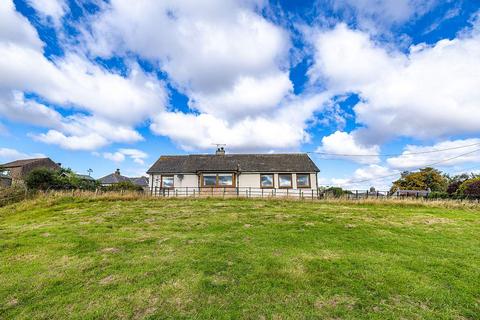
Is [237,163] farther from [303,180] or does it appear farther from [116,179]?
[116,179]

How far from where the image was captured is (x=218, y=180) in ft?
79.6

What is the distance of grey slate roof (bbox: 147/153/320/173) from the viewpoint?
80.1 feet

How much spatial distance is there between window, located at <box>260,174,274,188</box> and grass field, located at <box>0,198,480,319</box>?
47.8 ft

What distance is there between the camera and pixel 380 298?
4.12m

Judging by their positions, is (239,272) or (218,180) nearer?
(239,272)

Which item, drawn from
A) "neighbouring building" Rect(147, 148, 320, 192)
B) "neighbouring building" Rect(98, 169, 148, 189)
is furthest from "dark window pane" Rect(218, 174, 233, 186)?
"neighbouring building" Rect(98, 169, 148, 189)

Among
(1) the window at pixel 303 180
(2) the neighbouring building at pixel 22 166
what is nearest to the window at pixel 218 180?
(1) the window at pixel 303 180

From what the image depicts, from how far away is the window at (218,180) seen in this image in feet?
79.3

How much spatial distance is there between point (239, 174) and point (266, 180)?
2678 millimetres

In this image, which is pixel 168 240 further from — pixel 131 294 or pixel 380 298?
pixel 380 298

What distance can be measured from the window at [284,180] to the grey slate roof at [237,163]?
0.58 m

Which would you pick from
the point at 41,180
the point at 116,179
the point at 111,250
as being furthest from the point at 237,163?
the point at 116,179

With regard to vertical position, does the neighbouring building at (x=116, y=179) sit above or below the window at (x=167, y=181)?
above

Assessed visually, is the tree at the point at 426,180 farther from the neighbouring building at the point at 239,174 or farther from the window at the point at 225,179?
the window at the point at 225,179
